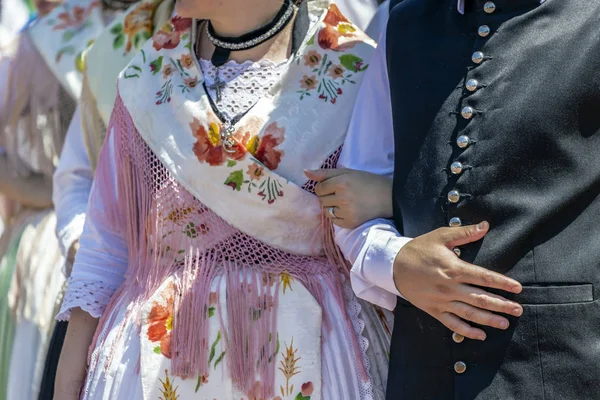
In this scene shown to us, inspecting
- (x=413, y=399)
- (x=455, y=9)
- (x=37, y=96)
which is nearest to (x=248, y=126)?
(x=455, y=9)

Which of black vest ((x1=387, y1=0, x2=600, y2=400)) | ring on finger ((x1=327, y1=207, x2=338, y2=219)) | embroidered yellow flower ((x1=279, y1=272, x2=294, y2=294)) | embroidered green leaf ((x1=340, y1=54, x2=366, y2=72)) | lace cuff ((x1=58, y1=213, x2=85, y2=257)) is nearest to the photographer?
black vest ((x1=387, y1=0, x2=600, y2=400))

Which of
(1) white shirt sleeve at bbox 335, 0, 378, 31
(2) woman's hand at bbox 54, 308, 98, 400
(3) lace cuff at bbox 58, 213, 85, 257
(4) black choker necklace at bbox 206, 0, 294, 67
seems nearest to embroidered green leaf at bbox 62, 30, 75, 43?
(3) lace cuff at bbox 58, 213, 85, 257

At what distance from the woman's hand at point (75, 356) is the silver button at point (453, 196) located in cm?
94

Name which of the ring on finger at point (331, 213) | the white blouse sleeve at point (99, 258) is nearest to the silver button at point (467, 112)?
the ring on finger at point (331, 213)

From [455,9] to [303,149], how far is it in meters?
0.47

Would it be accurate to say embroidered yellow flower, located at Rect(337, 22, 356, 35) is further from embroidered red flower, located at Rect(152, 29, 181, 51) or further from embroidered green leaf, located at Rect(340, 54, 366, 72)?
→ embroidered red flower, located at Rect(152, 29, 181, 51)

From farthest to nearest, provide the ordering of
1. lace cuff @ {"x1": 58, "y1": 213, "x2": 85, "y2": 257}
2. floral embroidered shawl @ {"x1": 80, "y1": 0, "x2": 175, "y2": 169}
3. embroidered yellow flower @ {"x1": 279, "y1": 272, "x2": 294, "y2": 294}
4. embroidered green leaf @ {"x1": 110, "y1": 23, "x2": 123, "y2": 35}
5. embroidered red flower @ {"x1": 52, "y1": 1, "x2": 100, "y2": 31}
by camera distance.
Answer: embroidered red flower @ {"x1": 52, "y1": 1, "x2": 100, "y2": 31}
embroidered green leaf @ {"x1": 110, "y1": 23, "x2": 123, "y2": 35}
floral embroidered shawl @ {"x1": 80, "y1": 0, "x2": 175, "y2": 169}
lace cuff @ {"x1": 58, "y1": 213, "x2": 85, "y2": 257}
embroidered yellow flower @ {"x1": 279, "y1": 272, "x2": 294, "y2": 294}

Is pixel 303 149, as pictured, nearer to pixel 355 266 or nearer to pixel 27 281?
pixel 355 266

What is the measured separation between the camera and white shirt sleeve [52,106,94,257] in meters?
2.88

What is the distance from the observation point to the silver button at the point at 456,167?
73.3 inches

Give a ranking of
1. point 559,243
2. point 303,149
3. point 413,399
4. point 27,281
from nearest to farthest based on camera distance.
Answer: point 559,243 → point 413,399 → point 303,149 → point 27,281

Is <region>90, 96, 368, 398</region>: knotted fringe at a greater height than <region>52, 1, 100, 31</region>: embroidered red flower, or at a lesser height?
lesser

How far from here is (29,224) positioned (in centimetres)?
363

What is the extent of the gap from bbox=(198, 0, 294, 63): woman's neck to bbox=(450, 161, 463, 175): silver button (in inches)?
25.3
